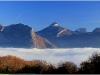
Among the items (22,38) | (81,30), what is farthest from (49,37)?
(81,30)

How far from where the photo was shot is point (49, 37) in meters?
9.54

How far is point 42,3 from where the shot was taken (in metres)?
9.20

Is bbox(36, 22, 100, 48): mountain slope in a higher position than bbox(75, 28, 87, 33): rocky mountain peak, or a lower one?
lower

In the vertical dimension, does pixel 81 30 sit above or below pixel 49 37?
above

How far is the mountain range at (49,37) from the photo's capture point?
370 inches

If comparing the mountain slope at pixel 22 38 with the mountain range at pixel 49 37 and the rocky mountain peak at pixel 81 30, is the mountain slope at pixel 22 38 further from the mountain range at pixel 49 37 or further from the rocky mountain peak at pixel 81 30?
the rocky mountain peak at pixel 81 30

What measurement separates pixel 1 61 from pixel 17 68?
2.11 ft

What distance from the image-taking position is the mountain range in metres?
9.39

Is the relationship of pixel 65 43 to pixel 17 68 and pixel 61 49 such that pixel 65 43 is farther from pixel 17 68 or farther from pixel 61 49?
pixel 17 68

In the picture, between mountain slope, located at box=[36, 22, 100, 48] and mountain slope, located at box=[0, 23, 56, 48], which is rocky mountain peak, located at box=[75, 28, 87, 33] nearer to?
mountain slope, located at box=[36, 22, 100, 48]

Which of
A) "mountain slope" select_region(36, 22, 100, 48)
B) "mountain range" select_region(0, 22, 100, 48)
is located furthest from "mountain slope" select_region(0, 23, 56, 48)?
"mountain slope" select_region(36, 22, 100, 48)

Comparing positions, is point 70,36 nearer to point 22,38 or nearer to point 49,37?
point 49,37

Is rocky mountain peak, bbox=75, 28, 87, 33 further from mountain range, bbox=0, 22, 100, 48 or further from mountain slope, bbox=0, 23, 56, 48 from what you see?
mountain slope, bbox=0, 23, 56, 48

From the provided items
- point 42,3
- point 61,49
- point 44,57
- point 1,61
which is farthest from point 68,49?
point 1,61
